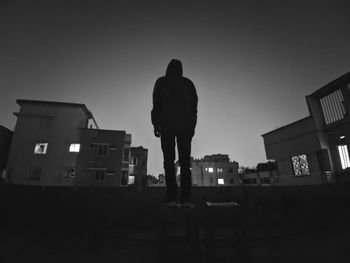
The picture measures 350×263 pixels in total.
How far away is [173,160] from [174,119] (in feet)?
2.42

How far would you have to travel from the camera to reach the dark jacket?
321 centimetres

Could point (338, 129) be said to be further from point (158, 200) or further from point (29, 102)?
point (29, 102)

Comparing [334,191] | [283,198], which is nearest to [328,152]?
[334,191]

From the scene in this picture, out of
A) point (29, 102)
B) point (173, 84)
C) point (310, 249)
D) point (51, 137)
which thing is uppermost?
point (29, 102)

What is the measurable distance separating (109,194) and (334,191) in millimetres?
8663

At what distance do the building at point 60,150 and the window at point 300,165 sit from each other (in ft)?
60.8

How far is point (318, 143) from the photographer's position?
1357 centimetres

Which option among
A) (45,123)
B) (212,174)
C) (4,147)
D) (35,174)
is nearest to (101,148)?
(35,174)

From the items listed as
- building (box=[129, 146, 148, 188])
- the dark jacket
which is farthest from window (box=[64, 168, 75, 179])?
the dark jacket

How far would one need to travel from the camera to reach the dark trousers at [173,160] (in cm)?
301

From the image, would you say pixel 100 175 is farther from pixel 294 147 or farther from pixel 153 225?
pixel 294 147

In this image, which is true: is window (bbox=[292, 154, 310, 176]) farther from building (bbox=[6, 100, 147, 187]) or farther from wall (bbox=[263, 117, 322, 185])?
building (bbox=[6, 100, 147, 187])

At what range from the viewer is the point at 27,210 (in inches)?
203

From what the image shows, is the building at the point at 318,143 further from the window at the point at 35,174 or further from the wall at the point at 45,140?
the window at the point at 35,174
